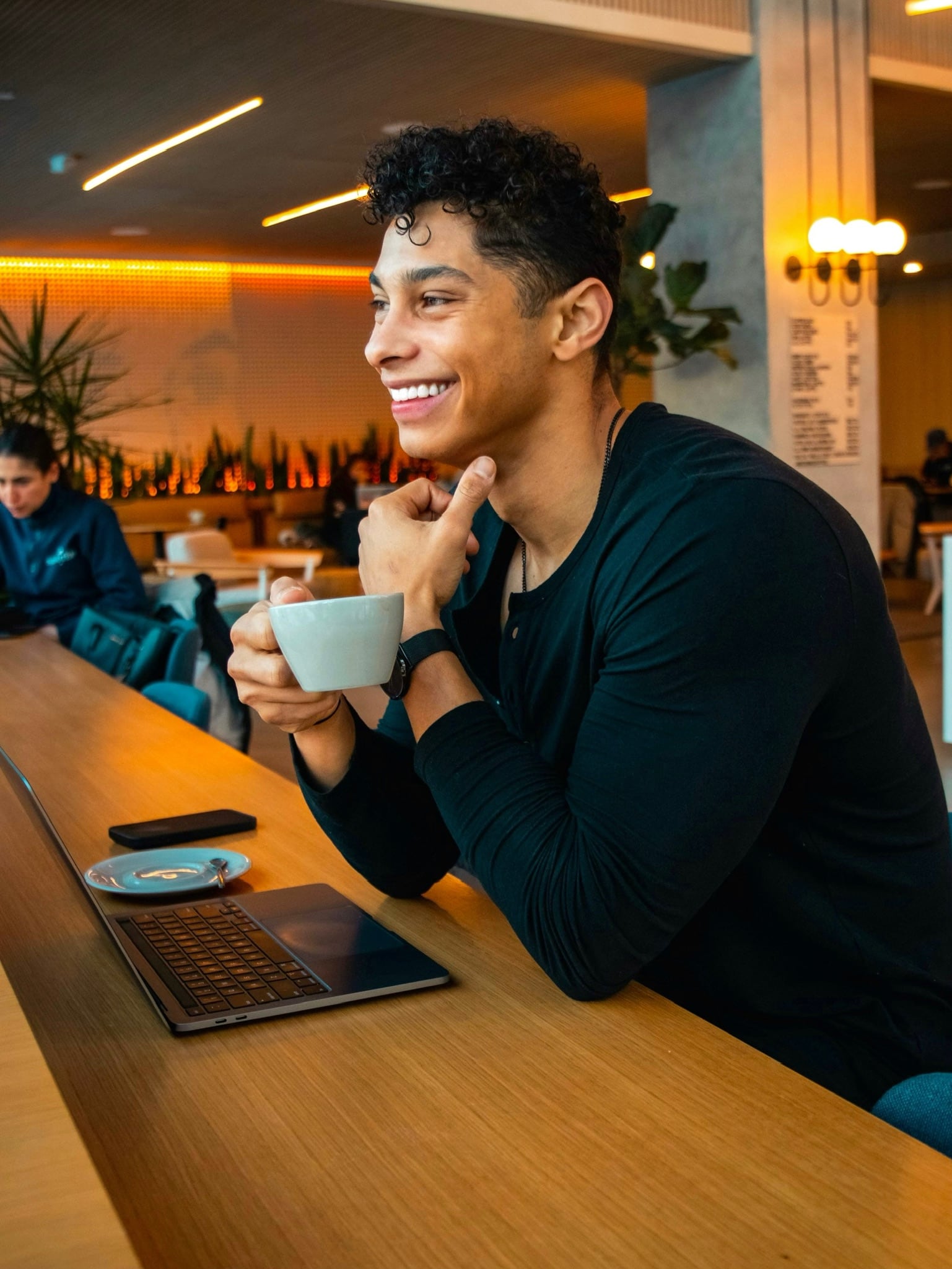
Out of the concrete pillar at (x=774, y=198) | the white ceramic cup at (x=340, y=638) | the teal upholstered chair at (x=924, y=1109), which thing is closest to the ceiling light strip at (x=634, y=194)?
the concrete pillar at (x=774, y=198)

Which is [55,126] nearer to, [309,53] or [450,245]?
[309,53]

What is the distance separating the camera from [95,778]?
1.86 metres

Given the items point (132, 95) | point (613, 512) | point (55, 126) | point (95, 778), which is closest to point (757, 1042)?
point (613, 512)

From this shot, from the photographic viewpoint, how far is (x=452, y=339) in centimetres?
127

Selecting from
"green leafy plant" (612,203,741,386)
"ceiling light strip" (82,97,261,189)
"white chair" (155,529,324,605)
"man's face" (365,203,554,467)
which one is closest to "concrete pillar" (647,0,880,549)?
"green leafy plant" (612,203,741,386)

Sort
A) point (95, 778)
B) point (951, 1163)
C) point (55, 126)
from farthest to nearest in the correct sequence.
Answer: point (55, 126) < point (95, 778) < point (951, 1163)

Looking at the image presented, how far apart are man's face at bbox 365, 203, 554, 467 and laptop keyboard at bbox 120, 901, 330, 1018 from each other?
504 millimetres

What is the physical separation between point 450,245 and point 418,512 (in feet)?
0.93

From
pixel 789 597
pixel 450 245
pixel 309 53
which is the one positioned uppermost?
pixel 309 53

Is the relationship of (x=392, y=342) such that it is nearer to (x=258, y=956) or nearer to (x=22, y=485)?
(x=258, y=956)

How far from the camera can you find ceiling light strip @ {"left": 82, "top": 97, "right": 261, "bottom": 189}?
21.9ft

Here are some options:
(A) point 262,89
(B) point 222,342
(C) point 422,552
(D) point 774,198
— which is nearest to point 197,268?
(B) point 222,342

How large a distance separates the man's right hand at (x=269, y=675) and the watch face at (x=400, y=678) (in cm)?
7

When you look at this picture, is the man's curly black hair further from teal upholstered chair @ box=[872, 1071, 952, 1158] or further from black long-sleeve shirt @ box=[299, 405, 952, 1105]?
teal upholstered chair @ box=[872, 1071, 952, 1158]
